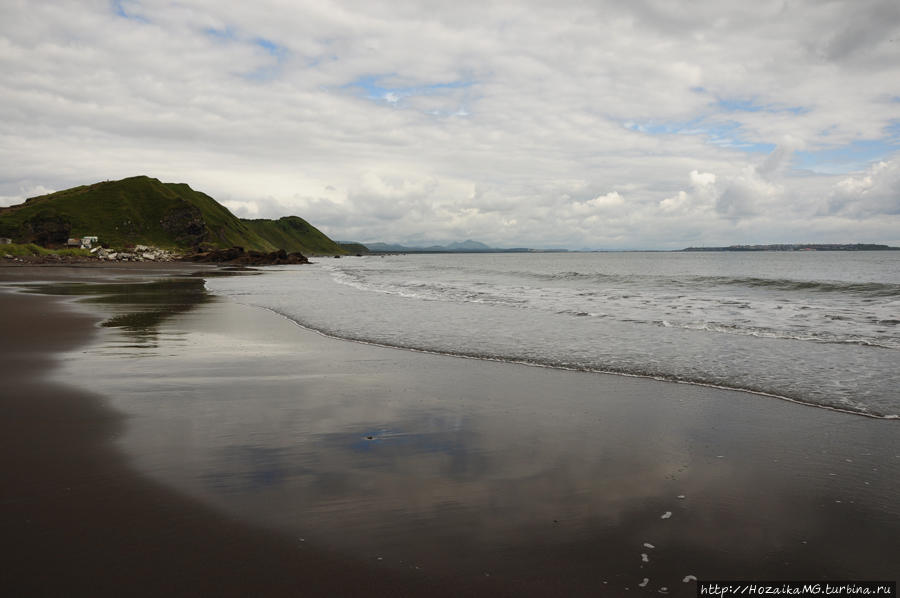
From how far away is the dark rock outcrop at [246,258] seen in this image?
11138 centimetres

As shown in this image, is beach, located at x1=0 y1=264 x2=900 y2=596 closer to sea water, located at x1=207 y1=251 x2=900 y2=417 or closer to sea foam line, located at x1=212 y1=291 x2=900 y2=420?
sea foam line, located at x1=212 y1=291 x2=900 y2=420

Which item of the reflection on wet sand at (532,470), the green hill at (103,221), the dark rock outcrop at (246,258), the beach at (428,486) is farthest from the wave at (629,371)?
the green hill at (103,221)

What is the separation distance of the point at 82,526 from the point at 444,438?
12.5 feet

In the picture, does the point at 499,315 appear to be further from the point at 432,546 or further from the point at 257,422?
the point at 432,546

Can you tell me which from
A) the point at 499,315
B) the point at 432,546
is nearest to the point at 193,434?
the point at 432,546

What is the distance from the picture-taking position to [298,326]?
1786 centimetres

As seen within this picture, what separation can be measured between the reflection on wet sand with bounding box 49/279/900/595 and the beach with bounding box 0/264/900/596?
0.09 ft

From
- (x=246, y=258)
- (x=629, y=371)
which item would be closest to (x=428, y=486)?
(x=629, y=371)

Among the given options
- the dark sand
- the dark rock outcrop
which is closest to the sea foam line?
the dark sand

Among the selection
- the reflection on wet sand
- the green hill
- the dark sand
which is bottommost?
the reflection on wet sand

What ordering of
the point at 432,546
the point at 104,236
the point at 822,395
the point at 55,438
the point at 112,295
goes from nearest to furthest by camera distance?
the point at 432,546
the point at 55,438
the point at 822,395
the point at 112,295
the point at 104,236

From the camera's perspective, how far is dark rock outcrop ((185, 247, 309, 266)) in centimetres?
11138

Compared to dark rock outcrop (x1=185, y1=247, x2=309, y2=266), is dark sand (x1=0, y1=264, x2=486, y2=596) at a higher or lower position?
lower

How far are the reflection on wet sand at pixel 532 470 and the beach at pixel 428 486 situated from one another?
0.09 ft
